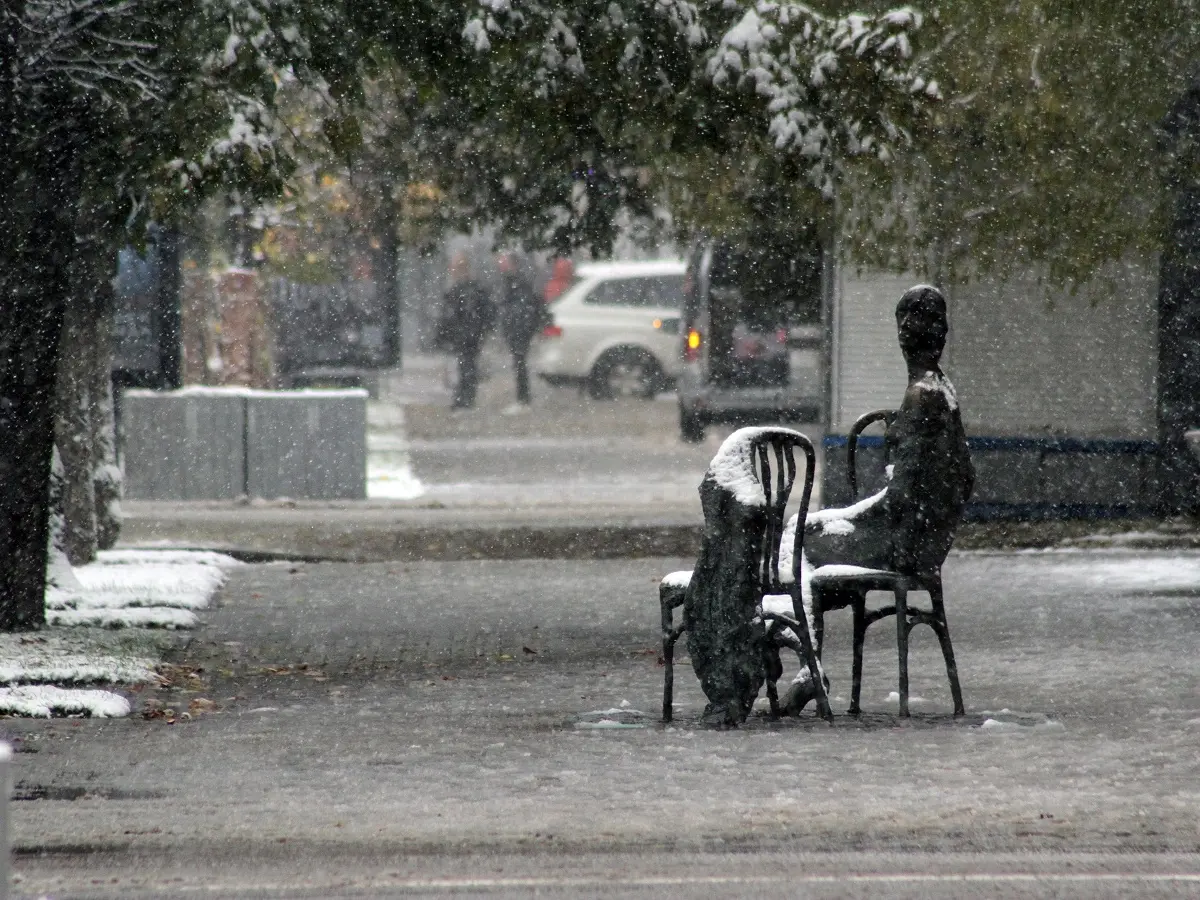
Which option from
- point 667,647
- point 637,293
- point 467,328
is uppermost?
point 637,293

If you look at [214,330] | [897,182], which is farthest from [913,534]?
[214,330]

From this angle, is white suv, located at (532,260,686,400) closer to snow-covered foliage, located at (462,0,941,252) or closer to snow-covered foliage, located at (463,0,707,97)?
snow-covered foliage, located at (462,0,941,252)

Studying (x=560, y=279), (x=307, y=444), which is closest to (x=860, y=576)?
(x=307, y=444)

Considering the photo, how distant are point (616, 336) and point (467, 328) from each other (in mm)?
2554

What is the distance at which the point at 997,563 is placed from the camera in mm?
16281

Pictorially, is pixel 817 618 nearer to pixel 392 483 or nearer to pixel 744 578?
Answer: pixel 744 578

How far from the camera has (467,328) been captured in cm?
3497

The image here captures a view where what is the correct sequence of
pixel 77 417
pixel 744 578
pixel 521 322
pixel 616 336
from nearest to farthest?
1. pixel 744 578
2. pixel 77 417
3. pixel 616 336
4. pixel 521 322

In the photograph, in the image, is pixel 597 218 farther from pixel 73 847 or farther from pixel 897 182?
pixel 73 847

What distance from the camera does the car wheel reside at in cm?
3622

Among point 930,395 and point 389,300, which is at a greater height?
point 389,300

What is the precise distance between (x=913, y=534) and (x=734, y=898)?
321 centimetres

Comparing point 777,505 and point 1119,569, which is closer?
point 777,505

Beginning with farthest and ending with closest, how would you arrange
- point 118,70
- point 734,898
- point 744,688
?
point 118,70 < point 744,688 < point 734,898
